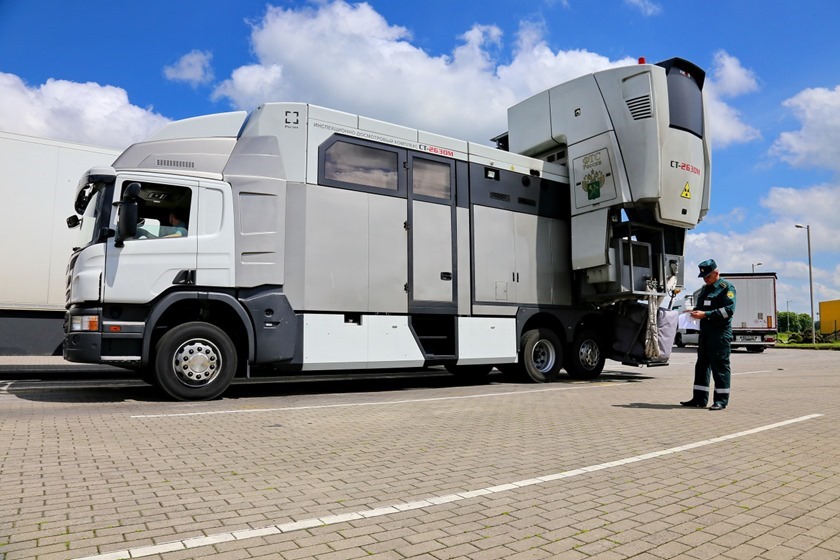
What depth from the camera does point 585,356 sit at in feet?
40.2

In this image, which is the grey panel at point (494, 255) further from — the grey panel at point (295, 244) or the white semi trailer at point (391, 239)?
the grey panel at point (295, 244)

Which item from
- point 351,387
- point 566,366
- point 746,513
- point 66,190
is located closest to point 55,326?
point 66,190

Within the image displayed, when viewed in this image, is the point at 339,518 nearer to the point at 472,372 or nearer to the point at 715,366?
the point at 715,366

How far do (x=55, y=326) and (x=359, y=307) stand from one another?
592 centimetres

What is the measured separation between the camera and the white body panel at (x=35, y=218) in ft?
35.0

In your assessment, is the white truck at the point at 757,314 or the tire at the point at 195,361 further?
the white truck at the point at 757,314

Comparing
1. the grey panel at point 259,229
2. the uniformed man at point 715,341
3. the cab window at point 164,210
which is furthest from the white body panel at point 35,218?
the uniformed man at point 715,341

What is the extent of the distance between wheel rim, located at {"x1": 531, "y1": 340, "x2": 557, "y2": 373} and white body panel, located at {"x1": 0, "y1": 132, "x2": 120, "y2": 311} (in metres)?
8.71

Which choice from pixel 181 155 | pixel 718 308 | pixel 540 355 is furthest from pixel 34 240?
pixel 718 308

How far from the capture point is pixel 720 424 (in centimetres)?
646

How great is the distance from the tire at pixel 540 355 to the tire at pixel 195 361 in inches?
213

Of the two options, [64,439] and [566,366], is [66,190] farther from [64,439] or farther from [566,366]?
[566,366]

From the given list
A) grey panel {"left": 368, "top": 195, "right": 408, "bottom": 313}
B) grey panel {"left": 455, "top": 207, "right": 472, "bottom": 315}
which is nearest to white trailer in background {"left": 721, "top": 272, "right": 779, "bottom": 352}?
grey panel {"left": 455, "top": 207, "right": 472, "bottom": 315}

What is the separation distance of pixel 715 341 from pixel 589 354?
185 inches
